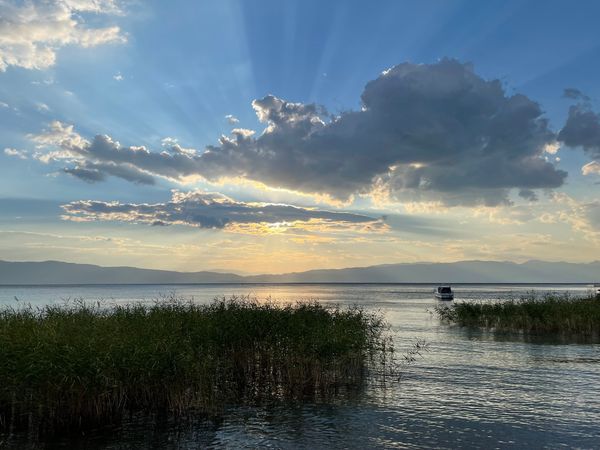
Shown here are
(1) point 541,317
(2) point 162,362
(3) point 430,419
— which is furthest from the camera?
(1) point 541,317

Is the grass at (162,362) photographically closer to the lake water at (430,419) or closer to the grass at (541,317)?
the lake water at (430,419)

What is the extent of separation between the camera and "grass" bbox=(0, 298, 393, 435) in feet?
58.1

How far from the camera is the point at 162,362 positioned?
1973cm

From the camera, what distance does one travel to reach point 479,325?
59.6m

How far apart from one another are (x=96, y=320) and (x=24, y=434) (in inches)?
308

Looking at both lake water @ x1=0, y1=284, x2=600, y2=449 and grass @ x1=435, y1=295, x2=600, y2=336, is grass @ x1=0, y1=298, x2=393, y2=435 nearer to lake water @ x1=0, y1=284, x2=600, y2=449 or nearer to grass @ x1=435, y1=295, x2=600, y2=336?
lake water @ x1=0, y1=284, x2=600, y2=449

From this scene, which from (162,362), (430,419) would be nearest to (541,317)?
(430,419)

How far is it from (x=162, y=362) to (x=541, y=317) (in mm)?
46070

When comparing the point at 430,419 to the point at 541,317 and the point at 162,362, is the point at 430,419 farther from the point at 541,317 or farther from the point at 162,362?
the point at 541,317

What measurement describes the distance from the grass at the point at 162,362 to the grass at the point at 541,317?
1112 inches

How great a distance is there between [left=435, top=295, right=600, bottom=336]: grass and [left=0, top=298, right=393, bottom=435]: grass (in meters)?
28.2

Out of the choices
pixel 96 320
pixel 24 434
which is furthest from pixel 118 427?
pixel 96 320

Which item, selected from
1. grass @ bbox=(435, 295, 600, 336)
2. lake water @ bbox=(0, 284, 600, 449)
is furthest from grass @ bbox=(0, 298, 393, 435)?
grass @ bbox=(435, 295, 600, 336)

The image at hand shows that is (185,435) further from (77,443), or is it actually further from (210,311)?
(210,311)
